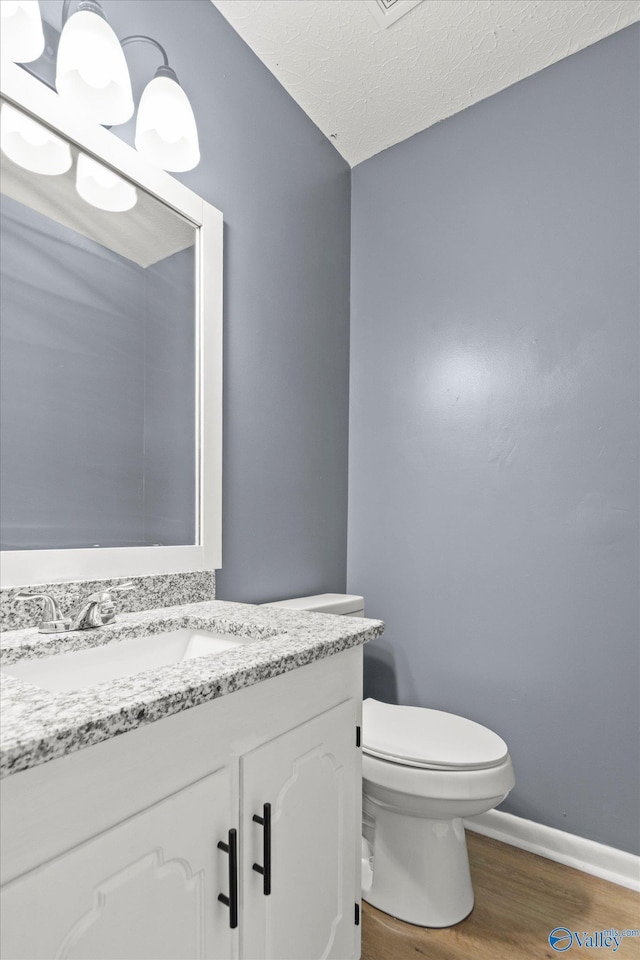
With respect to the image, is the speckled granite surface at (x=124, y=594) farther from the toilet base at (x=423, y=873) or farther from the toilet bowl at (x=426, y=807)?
the toilet base at (x=423, y=873)

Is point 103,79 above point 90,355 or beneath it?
above

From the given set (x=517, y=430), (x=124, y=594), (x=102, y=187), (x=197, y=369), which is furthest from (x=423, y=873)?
(x=102, y=187)

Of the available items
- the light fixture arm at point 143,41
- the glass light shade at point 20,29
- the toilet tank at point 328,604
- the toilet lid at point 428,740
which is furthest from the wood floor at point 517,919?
the light fixture arm at point 143,41

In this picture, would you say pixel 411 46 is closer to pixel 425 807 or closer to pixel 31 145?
pixel 31 145

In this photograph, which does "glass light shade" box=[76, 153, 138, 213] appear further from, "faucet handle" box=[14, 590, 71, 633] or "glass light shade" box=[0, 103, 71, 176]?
"faucet handle" box=[14, 590, 71, 633]

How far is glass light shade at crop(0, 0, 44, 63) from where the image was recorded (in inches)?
38.6

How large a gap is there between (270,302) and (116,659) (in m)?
1.16

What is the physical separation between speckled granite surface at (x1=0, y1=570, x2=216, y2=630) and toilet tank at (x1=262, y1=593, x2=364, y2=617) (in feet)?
0.89

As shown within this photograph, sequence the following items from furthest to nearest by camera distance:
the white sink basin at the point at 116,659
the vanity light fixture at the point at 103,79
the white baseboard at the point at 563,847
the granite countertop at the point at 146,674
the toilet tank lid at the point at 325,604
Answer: the toilet tank lid at the point at 325,604, the white baseboard at the point at 563,847, the vanity light fixture at the point at 103,79, the white sink basin at the point at 116,659, the granite countertop at the point at 146,674

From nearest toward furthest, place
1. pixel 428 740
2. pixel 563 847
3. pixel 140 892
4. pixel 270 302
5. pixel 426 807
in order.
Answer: pixel 140 892 < pixel 426 807 < pixel 428 740 < pixel 563 847 < pixel 270 302

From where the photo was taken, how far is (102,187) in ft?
3.91

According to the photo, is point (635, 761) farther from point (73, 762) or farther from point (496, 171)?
point (496, 171)

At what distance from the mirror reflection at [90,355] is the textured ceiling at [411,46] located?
2.49 feet

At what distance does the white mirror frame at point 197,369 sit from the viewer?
103 centimetres
